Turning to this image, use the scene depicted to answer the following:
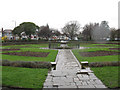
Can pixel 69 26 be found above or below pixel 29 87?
above

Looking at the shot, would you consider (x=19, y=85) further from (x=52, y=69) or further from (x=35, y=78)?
(x=52, y=69)

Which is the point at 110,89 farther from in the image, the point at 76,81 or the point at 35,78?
the point at 35,78

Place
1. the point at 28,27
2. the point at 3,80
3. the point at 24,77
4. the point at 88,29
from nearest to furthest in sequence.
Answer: the point at 3,80
the point at 24,77
the point at 28,27
the point at 88,29

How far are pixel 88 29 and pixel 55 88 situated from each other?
2457 inches

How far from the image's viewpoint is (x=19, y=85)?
5.69 m

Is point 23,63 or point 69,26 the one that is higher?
point 69,26

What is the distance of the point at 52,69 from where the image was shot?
343 inches

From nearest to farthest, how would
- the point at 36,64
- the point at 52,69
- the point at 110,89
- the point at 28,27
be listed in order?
the point at 110,89
the point at 52,69
the point at 36,64
the point at 28,27

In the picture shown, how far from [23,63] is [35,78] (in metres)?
3.12

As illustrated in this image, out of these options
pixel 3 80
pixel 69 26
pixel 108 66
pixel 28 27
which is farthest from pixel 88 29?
pixel 3 80

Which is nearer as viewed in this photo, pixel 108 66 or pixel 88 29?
pixel 108 66

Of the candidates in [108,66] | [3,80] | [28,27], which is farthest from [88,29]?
[3,80]

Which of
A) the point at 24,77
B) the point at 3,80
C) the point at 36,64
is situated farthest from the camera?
the point at 36,64

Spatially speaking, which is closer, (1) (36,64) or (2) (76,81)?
(2) (76,81)
